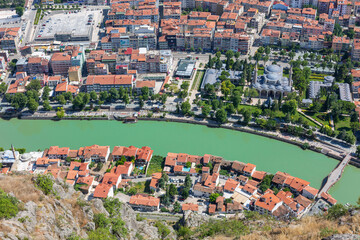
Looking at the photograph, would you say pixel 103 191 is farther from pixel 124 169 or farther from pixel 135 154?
pixel 135 154

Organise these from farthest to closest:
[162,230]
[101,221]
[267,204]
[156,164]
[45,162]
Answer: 1. [156,164]
2. [45,162]
3. [267,204]
4. [162,230]
5. [101,221]

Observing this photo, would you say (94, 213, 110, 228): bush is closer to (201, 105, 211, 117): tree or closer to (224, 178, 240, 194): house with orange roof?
(224, 178, 240, 194): house with orange roof

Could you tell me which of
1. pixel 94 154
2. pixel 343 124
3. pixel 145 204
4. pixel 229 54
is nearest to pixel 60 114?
pixel 94 154

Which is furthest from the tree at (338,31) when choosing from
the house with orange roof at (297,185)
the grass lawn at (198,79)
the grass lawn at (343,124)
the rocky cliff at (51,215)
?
the rocky cliff at (51,215)

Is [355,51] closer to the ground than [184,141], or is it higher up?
higher up

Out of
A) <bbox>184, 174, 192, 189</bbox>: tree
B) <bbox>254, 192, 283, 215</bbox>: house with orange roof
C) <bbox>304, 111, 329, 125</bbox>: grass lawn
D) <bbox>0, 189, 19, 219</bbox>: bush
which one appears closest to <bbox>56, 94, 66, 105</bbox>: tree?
<bbox>184, 174, 192, 189</bbox>: tree
